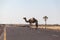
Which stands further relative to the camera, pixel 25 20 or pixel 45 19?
pixel 45 19

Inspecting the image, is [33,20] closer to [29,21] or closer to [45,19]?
[29,21]

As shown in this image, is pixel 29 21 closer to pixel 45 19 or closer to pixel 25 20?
pixel 25 20

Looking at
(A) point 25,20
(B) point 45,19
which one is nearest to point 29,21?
(A) point 25,20

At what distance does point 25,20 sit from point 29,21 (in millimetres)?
1216

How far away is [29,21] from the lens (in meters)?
68.4

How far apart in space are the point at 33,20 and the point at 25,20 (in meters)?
3.44

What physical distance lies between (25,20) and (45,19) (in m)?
21.9

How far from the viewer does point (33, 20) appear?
65.6m

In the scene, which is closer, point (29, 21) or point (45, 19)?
point (29, 21)

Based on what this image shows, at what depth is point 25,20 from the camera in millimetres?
68188

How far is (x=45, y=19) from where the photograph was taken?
292 ft

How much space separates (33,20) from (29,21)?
2.99 m

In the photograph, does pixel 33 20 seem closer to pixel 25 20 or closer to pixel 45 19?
pixel 25 20
